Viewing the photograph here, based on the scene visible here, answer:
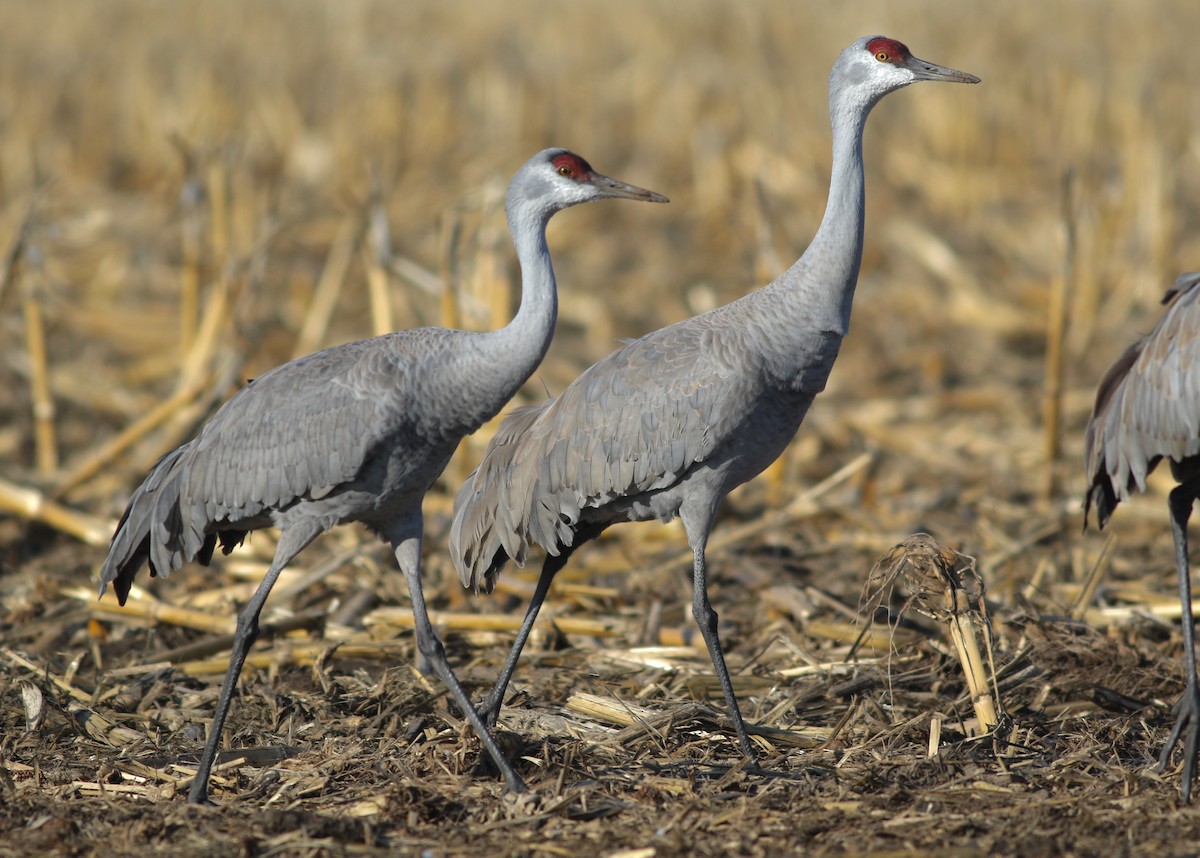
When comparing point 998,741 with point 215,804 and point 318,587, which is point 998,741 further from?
point 318,587

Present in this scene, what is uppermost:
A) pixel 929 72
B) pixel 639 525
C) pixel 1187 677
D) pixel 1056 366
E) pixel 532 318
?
pixel 929 72

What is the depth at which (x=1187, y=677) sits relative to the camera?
4148mm

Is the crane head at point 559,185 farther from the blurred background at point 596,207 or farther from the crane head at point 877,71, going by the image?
the blurred background at point 596,207

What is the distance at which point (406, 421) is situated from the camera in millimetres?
4191

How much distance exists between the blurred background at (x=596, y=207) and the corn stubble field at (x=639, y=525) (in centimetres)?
5

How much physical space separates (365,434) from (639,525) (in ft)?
9.21

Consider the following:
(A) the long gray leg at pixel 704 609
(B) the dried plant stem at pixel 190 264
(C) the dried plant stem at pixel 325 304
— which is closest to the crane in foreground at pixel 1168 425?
(A) the long gray leg at pixel 704 609

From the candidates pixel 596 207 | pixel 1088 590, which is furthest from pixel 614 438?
pixel 596 207

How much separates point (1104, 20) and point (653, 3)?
6343mm

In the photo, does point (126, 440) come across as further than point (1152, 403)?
Yes

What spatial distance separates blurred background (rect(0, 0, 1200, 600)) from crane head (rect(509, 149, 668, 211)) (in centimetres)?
191

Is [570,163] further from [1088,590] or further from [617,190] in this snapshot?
[1088,590]

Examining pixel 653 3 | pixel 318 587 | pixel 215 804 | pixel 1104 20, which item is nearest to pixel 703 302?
pixel 318 587

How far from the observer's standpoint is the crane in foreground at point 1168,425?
4102 millimetres
